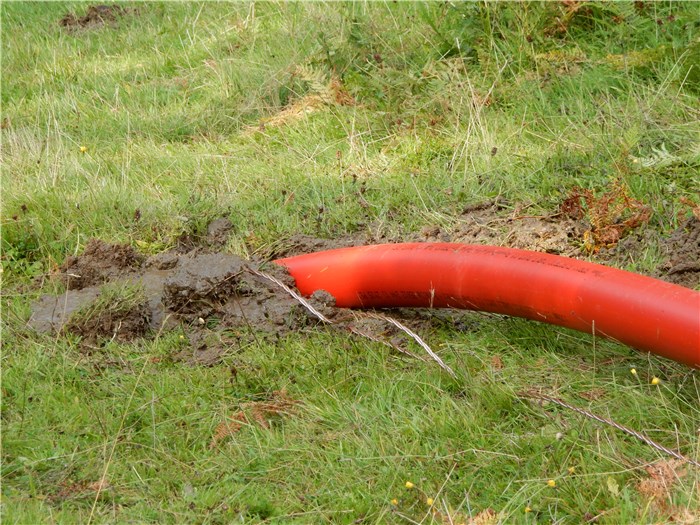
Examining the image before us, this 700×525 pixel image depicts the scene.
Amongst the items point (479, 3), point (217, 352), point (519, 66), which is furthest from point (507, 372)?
point (479, 3)

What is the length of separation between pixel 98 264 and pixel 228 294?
0.76 metres

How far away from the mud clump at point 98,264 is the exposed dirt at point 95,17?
4.00 metres

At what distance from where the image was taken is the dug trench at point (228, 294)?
147 inches

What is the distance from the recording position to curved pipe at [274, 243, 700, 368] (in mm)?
2936

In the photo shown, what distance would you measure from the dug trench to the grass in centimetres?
10

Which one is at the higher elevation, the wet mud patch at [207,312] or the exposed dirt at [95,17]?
the exposed dirt at [95,17]

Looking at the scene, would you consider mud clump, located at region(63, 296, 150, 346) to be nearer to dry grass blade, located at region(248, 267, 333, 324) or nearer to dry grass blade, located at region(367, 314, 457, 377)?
dry grass blade, located at region(248, 267, 333, 324)

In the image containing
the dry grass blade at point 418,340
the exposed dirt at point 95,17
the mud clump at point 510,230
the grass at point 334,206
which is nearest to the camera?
the grass at point 334,206

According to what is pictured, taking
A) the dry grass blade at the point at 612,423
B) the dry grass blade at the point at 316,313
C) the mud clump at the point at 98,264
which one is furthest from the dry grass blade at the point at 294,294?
the dry grass blade at the point at 612,423

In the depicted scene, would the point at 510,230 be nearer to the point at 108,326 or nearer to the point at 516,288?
the point at 516,288

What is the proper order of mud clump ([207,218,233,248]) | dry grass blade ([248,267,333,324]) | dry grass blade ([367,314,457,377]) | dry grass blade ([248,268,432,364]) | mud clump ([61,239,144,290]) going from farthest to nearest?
mud clump ([207,218,233,248]) → mud clump ([61,239,144,290]) → dry grass blade ([248,267,333,324]) → dry grass blade ([248,268,432,364]) → dry grass blade ([367,314,457,377])

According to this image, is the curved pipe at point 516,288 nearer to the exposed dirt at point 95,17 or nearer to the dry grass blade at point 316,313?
the dry grass blade at point 316,313

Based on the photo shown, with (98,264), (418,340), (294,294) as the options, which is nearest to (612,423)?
(418,340)

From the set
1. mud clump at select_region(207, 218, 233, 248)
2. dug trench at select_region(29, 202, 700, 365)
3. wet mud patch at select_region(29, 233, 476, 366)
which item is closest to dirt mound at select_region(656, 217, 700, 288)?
dug trench at select_region(29, 202, 700, 365)
